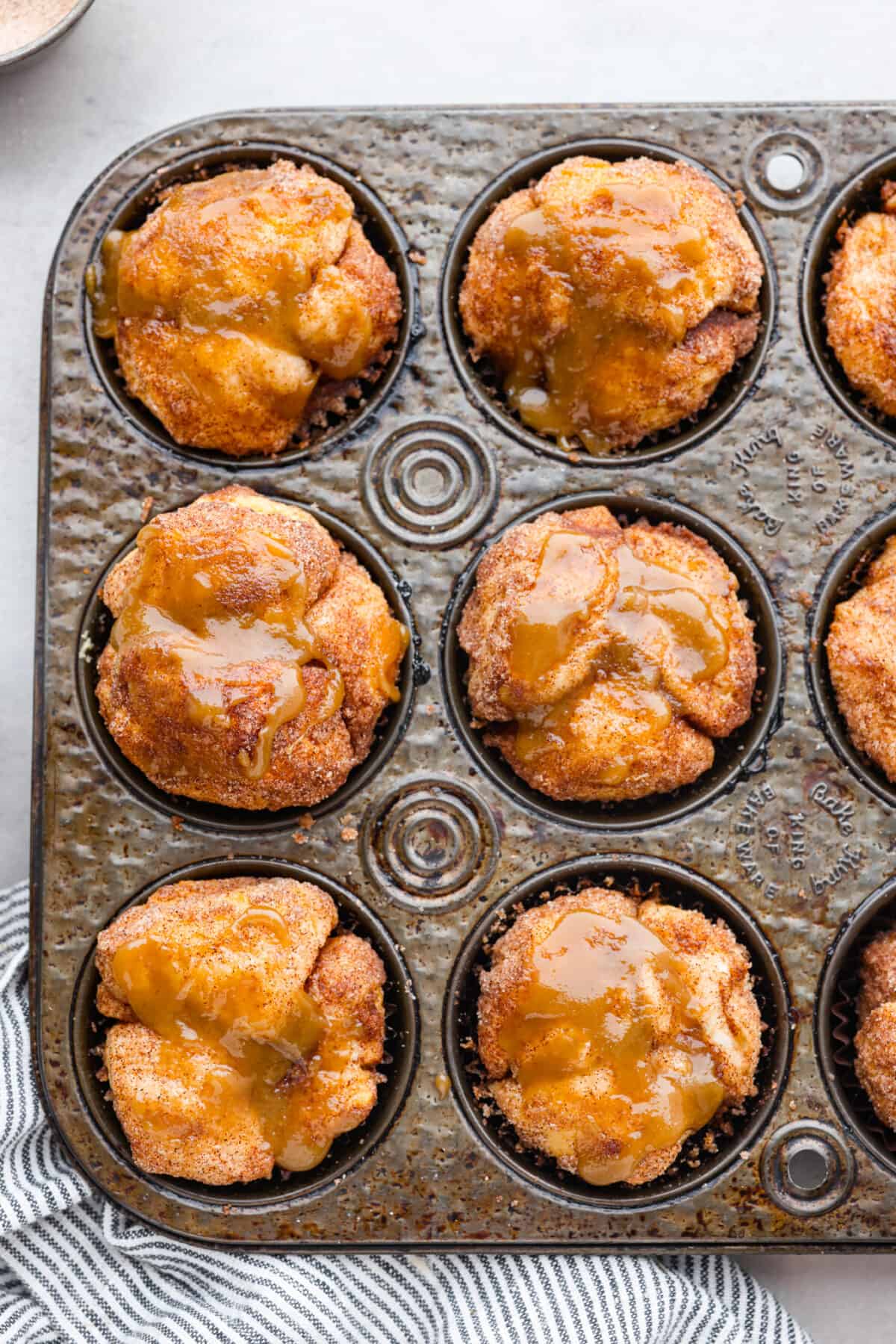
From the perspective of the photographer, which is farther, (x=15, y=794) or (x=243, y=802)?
(x=15, y=794)

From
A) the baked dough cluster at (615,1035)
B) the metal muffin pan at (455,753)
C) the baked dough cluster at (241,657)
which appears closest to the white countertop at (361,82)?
the metal muffin pan at (455,753)

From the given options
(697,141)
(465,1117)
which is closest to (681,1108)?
(465,1117)

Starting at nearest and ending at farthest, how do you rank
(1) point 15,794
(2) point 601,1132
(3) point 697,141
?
(2) point 601,1132 < (3) point 697,141 < (1) point 15,794

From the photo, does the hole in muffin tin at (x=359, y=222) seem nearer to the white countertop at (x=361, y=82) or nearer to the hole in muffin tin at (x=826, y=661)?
the white countertop at (x=361, y=82)

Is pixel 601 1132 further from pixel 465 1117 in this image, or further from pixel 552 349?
pixel 552 349

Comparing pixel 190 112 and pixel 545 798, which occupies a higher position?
pixel 190 112

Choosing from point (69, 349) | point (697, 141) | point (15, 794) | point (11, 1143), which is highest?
point (697, 141)

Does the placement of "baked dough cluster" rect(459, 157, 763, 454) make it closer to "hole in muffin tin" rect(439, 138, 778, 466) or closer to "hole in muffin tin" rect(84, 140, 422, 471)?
"hole in muffin tin" rect(439, 138, 778, 466)

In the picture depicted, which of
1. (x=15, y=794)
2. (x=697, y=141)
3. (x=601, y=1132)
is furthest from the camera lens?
(x=15, y=794)

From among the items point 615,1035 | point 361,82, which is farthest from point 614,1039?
point 361,82
